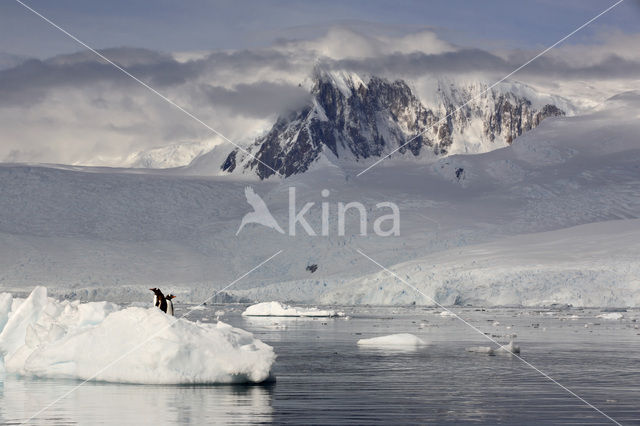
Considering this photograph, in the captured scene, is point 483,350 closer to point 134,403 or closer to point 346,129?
point 134,403

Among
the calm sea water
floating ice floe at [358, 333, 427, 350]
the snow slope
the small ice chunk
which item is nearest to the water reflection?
the calm sea water

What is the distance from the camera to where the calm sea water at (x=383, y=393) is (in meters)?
15.2

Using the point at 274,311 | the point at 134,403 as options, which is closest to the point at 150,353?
the point at 134,403

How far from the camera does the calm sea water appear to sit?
1518 centimetres

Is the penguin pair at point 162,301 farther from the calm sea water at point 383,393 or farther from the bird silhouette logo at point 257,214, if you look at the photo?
the bird silhouette logo at point 257,214

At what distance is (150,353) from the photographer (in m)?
18.2

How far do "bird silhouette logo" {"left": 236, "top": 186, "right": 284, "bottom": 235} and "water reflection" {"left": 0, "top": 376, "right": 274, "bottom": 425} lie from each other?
7199 centimetres

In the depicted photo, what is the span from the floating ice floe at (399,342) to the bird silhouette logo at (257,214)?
5995 cm

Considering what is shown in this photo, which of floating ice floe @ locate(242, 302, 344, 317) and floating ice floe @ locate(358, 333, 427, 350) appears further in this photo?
floating ice floe @ locate(242, 302, 344, 317)

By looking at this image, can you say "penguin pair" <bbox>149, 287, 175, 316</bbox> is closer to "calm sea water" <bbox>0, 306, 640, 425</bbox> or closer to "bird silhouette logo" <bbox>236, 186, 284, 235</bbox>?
"calm sea water" <bbox>0, 306, 640, 425</bbox>

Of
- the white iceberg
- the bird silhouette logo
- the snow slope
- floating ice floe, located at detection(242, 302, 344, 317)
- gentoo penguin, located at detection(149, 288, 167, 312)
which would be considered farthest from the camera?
the bird silhouette logo

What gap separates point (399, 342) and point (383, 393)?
12000 mm

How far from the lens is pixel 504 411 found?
52.1ft

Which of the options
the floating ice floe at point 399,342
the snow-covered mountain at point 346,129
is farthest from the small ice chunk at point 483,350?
the snow-covered mountain at point 346,129
